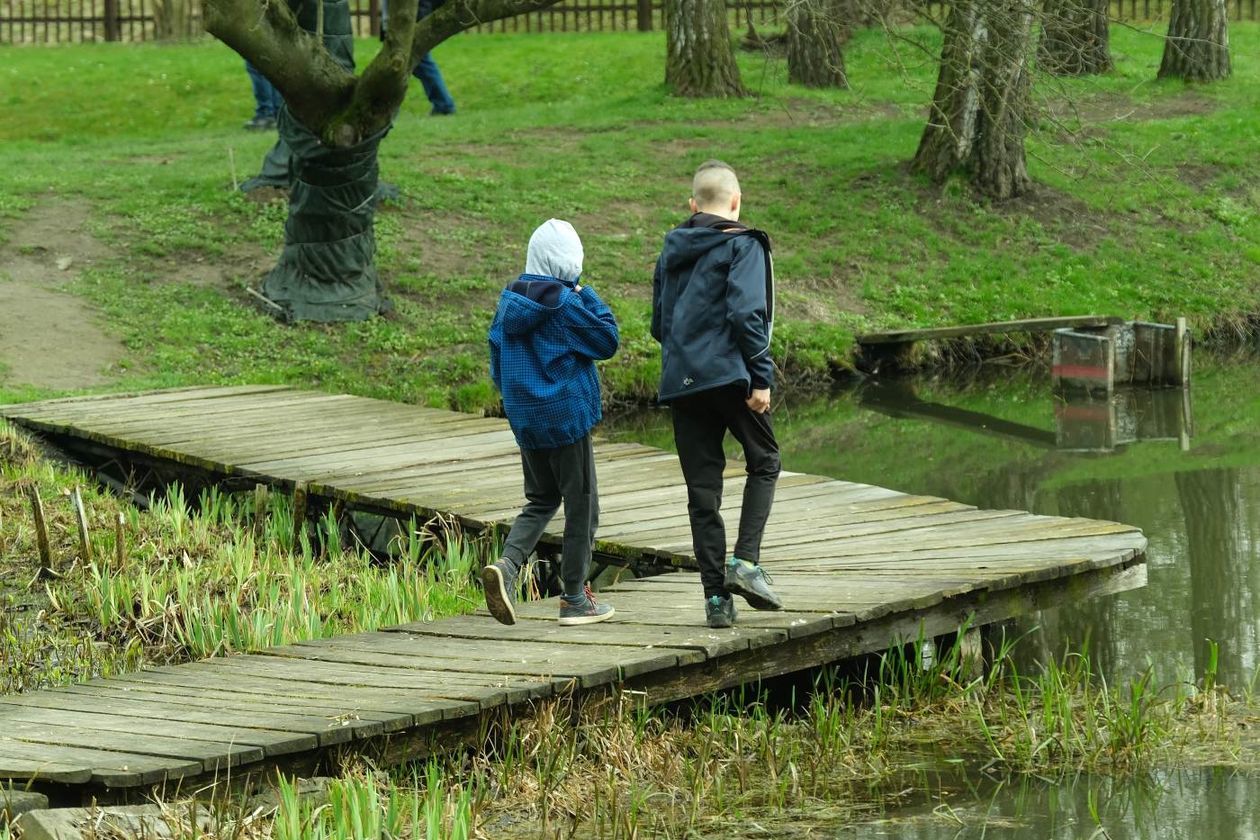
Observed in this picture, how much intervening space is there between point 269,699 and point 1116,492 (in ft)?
25.9

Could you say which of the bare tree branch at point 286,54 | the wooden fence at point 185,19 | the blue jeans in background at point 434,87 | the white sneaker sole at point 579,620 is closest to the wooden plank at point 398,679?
the white sneaker sole at point 579,620

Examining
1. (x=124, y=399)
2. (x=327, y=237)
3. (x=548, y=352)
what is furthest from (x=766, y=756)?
(x=327, y=237)

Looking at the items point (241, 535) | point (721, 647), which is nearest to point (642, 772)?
point (721, 647)

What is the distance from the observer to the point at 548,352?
6.83 meters

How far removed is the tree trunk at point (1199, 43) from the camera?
24828 mm

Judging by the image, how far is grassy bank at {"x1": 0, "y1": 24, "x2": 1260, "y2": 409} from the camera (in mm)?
16062

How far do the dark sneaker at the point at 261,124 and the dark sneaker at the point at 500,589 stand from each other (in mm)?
17368

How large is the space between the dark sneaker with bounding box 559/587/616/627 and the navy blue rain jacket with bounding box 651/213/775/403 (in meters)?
1.11

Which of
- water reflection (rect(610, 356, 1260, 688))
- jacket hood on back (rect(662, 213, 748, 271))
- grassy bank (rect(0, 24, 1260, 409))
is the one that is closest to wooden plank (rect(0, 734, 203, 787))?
jacket hood on back (rect(662, 213, 748, 271))

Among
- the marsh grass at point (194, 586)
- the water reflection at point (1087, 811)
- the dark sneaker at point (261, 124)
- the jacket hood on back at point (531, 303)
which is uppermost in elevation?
the jacket hood on back at point (531, 303)

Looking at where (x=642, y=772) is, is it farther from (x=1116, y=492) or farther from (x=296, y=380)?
(x=296, y=380)

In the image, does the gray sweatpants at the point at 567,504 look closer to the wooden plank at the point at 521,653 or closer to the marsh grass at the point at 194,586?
the wooden plank at the point at 521,653

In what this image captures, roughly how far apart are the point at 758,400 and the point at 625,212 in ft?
44.9

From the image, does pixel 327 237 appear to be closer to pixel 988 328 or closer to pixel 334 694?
pixel 988 328
